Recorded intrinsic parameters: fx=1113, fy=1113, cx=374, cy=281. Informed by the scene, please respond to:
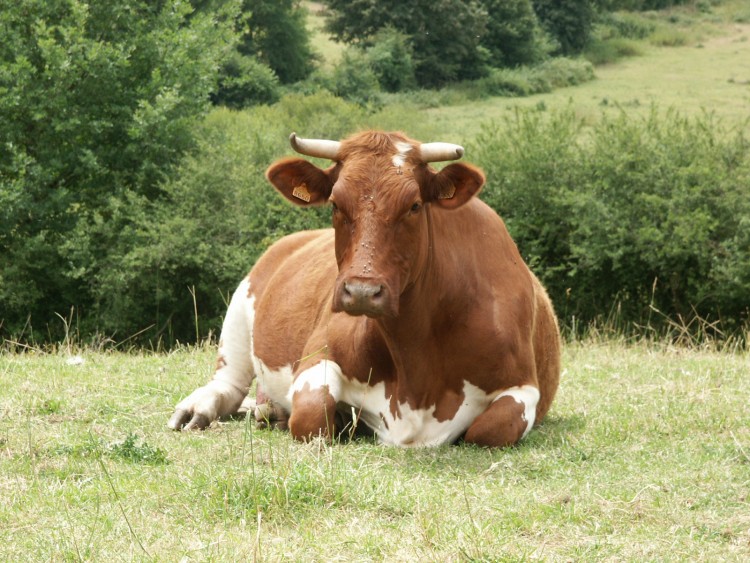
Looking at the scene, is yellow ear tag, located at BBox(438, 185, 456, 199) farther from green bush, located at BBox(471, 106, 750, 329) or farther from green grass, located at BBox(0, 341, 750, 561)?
green bush, located at BBox(471, 106, 750, 329)

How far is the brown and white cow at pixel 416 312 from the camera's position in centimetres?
594

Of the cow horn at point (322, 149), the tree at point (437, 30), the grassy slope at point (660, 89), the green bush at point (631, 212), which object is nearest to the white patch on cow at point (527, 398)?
the cow horn at point (322, 149)

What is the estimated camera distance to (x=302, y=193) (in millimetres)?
6629

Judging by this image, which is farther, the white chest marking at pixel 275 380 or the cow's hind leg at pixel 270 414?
the white chest marking at pixel 275 380

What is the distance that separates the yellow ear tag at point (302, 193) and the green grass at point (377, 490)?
146cm

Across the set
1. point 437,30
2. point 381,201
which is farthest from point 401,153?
point 437,30

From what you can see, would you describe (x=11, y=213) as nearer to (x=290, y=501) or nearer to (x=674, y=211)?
(x=674, y=211)

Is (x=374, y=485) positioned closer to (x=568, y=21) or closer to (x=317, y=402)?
(x=317, y=402)

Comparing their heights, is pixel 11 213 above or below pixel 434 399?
below

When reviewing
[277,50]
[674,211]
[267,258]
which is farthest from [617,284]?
[277,50]

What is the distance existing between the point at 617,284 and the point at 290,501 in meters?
18.5

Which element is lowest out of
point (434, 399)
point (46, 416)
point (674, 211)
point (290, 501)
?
point (674, 211)

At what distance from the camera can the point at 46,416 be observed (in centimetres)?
713

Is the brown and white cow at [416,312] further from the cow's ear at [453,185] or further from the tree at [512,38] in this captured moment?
the tree at [512,38]
